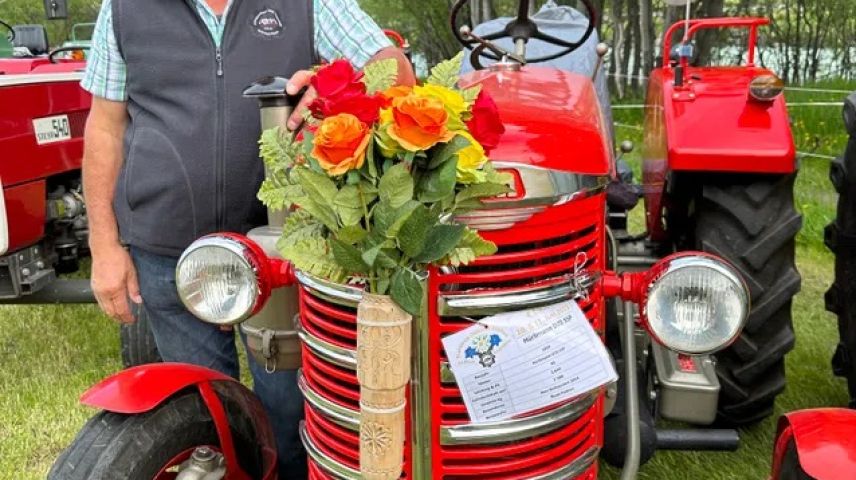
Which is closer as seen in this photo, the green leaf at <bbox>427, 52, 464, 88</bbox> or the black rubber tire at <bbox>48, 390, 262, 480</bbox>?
the green leaf at <bbox>427, 52, 464, 88</bbox>

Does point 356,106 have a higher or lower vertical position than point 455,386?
higher

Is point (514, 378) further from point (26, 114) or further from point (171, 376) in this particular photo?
point (26, 114)

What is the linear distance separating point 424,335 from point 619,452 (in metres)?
0.80

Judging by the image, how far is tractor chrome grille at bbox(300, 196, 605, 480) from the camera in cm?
160

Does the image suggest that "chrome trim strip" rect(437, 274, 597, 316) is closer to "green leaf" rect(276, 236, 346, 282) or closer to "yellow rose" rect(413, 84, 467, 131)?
"green leaf" rect(276, 236, 346, 282)

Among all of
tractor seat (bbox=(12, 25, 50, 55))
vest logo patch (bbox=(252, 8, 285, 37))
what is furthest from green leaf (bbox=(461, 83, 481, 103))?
tractor seat (bbox=(12, 25, 50, 55))

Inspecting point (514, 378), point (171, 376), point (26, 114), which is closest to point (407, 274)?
point (514, 378)

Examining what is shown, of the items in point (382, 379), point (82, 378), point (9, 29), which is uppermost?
point (9, 29)

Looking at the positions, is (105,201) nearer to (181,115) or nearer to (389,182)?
(181,115)

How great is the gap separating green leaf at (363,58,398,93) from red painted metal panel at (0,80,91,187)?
8.28ft

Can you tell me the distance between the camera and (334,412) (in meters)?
1.73

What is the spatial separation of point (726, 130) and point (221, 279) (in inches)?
71.0

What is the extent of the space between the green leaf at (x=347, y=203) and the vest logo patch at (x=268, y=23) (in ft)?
3.18

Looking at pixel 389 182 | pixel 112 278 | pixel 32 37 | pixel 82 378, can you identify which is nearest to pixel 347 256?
pixel 389 182
